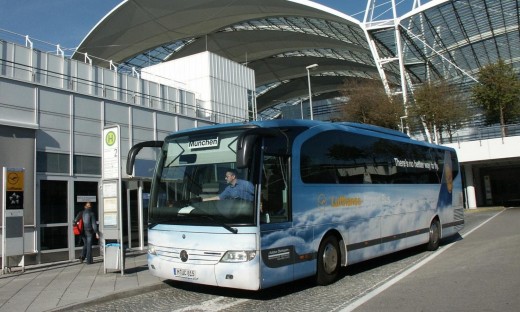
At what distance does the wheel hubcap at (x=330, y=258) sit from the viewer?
918 cm

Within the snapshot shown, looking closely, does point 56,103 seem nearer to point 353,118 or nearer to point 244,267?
point 244,267

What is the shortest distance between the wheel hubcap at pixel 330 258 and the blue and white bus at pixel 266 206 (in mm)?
19

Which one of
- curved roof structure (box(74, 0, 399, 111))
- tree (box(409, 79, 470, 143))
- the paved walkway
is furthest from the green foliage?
the paved walkway

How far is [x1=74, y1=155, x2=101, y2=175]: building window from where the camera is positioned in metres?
15.4

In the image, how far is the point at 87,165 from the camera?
15.8 meters

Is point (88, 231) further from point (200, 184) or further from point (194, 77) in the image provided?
point (194, 77)

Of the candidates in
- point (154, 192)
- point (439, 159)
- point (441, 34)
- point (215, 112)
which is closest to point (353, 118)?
point (441, 34)

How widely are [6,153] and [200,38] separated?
40845 mm

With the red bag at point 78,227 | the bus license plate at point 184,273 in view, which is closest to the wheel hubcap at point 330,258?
the bus license plate at point 184,273

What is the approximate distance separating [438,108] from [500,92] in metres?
9.95

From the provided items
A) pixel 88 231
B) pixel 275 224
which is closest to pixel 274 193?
pixel 275 224

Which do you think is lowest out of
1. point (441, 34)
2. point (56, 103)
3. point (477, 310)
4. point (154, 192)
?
point (477, 310)

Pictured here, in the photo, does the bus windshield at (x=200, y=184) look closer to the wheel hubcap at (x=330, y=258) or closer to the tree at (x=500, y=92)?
the wheel hubcap at (x=330, y=258)

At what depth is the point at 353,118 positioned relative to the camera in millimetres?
45156
